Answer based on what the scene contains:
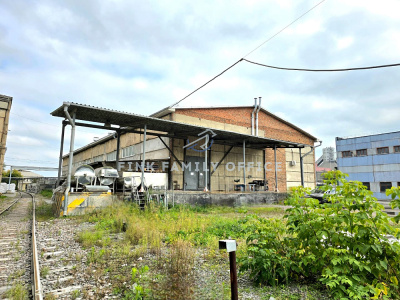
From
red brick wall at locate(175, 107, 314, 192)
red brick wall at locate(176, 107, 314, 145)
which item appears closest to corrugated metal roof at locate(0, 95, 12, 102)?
red brick wall at locate(176, 107, 314, 145)

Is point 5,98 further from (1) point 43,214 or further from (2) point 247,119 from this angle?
(2) point 247,119

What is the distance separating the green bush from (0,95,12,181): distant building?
23.4 meters

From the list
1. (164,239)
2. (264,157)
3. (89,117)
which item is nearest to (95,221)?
(164,239)

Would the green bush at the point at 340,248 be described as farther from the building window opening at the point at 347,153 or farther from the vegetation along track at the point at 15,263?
the building window opening at the point at 347,153

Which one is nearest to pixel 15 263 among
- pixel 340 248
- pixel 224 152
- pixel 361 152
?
pixel 340 248

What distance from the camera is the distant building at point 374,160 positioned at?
90.5 feet

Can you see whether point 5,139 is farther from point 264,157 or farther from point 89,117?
point 264,157

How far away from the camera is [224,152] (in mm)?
18703

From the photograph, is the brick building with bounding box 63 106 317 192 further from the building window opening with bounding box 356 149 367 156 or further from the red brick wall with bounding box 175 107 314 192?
the building window opening with bounding box 356 149 367 156

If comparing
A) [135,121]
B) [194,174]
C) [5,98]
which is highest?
[5,98]

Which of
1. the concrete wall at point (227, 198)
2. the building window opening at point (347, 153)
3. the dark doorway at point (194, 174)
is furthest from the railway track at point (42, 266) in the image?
the building window opening at point (347, 153)

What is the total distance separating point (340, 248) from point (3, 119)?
83.3ft

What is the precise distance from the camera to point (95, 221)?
350 inches

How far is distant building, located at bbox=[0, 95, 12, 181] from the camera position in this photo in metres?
19.6
